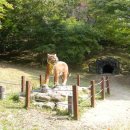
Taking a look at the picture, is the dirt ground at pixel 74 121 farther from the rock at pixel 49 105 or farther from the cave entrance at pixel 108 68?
the cave entrance at pixel 108 68

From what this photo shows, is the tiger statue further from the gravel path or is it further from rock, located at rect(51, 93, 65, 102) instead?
the gravel path

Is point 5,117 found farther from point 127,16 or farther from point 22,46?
point 22,46

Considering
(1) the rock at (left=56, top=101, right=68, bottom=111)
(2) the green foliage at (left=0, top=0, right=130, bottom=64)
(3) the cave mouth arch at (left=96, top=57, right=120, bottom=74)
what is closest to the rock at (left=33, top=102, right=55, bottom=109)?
(1) the rock at (left=56, top=101, right=68, bottom=111)

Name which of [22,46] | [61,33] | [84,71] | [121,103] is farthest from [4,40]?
[121,103]

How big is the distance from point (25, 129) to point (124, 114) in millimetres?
4401

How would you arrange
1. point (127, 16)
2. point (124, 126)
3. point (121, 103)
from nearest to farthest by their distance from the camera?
point (124, 126), point (121, 103), point (127, 16)

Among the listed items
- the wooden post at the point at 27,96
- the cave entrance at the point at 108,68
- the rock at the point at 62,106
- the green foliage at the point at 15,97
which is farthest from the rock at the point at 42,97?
the cave entrance at the point at 108,68

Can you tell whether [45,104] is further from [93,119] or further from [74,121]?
[93,119]

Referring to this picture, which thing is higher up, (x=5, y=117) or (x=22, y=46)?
(x=22, y=46)

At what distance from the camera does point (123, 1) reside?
74.5ft

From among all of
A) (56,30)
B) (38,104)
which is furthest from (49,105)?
(56,30)

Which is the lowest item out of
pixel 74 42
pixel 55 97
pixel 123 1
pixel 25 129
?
pixel 25 129

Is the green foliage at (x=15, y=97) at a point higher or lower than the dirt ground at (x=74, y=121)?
higher

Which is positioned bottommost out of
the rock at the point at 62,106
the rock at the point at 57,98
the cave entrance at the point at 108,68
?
the rock at the point at 62,106
